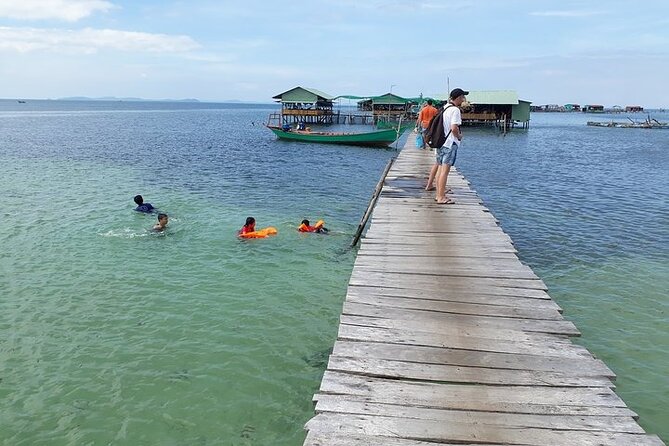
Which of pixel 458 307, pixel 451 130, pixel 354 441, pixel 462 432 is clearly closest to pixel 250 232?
pixel 451 130

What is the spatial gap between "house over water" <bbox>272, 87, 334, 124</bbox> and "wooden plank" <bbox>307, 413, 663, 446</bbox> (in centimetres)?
5484

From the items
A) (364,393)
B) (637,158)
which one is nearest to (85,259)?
(364,393)

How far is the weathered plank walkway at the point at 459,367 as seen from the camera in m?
3.40

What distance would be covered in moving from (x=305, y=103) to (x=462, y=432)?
190 feet

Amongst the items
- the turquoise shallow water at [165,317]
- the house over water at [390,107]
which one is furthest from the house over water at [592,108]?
the turquoise shallow water at [165,317]

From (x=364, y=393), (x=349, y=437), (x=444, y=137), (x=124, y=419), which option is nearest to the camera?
(x=349, y=437)

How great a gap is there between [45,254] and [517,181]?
70.3 ft

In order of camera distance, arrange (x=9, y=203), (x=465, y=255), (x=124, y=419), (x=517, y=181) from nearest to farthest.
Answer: (x=124, y=419), (x=465, y=255), (x=9, y=203), (x=517, y=181)

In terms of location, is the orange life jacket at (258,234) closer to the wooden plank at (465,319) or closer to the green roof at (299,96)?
the wooden plank at (465,319)

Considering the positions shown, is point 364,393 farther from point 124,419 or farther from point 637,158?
point 637,158

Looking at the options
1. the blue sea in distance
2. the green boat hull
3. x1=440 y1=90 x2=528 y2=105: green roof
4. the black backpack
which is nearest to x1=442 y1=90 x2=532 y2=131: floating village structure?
x1=440 y1=90 x2=528 y2=105: green roof

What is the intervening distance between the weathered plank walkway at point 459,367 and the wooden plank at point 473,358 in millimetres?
10

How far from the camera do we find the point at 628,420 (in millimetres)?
3463

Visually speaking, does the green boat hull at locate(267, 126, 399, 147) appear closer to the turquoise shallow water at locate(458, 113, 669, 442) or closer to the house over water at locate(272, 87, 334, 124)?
the turquoise shallow water at locate(458, 113, 669, 442)
